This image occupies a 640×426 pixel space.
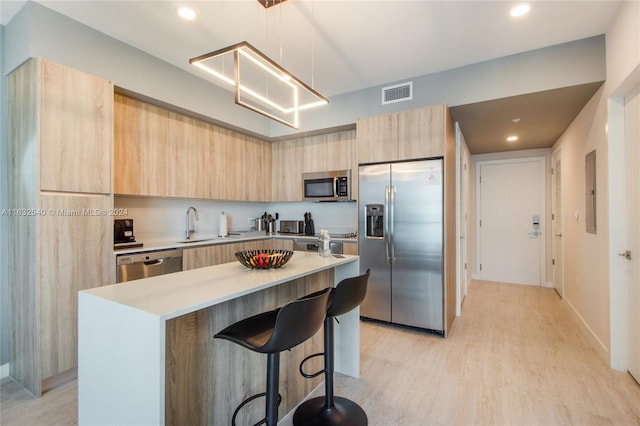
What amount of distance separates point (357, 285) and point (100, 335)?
1.24 meters

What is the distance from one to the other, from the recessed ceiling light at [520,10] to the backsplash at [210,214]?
106 inches

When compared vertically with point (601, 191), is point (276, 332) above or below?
below

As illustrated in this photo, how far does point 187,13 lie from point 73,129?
1.25 metres

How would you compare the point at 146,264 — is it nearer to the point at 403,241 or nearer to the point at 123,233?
the point at 123,233

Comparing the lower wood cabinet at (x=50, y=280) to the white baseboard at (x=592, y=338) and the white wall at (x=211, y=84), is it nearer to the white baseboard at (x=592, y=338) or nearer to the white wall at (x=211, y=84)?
the white wall at (x=211, y=84)

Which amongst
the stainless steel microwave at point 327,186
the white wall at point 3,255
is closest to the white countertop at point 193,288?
the white wall at point 3,255

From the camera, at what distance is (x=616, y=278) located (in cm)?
241

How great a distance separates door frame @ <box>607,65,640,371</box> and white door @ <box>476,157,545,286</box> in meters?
3.01

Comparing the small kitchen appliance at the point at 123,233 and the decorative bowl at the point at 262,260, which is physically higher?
the small kitchen appliance at the point at 123,233

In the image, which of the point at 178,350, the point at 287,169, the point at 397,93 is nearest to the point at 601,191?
the point at 397,93

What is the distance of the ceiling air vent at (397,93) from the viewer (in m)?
3.38

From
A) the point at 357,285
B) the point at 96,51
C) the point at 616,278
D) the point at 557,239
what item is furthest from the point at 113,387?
the point at 557,239

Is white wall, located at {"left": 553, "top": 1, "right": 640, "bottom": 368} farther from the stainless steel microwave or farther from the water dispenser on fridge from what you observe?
the stainless steel microwave

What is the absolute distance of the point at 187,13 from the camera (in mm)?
Result: 2293
